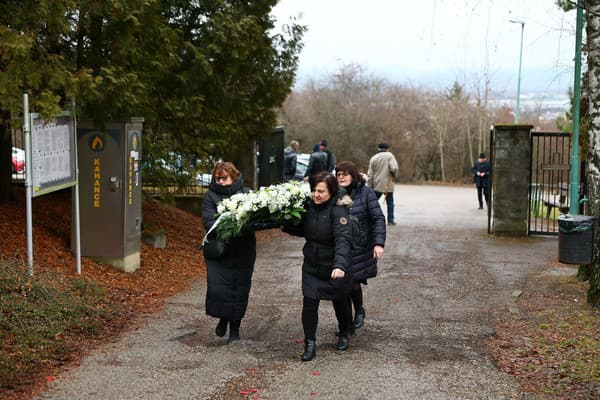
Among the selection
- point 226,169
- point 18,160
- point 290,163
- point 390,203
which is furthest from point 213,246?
point 290,163

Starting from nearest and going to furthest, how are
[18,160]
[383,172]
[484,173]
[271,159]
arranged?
[18,160]
[383,172]
[271,159]
[484,173]

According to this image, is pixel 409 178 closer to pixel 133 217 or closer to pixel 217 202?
pixel 133 217

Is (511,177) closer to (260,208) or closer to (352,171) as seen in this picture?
(352,171)

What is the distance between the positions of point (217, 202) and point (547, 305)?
183 inches

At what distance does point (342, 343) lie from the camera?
303 inches

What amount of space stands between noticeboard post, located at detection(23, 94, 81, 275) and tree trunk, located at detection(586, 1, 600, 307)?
6.27 meters

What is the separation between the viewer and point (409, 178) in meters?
44.1

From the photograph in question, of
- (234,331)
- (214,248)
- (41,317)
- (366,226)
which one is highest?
(366,226)

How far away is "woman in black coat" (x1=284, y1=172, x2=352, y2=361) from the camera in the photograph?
7.28m

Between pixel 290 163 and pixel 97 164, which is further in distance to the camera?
pixel 290 163

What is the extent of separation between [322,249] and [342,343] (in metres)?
1.00

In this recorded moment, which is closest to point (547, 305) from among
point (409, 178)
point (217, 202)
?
point (217, 202)

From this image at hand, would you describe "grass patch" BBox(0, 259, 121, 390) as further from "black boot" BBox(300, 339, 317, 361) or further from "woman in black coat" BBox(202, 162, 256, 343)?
"black boot" BBox(300, 339, 317, 361)

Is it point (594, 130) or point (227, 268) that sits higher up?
point (594, 130)
